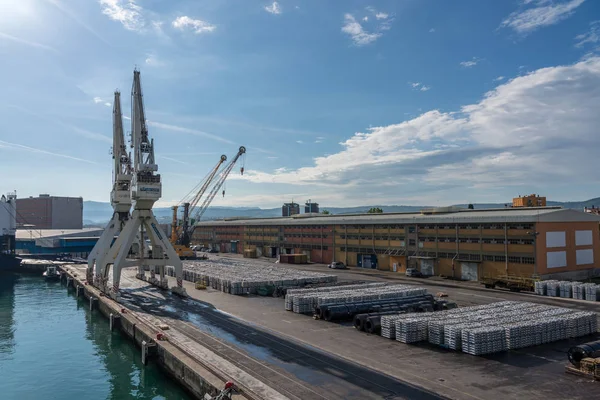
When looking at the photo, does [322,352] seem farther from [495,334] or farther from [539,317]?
[539,317]

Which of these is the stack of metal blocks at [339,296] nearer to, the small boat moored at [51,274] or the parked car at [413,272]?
the parked car at [413,272]

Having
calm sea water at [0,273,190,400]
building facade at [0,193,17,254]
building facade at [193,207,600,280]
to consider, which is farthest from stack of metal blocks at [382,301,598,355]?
building facade at [0,193,17,254]

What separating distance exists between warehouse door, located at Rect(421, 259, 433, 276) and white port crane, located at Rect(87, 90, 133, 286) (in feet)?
133

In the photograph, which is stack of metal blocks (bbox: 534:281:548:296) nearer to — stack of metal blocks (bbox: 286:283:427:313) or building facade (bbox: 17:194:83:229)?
stack of metal blocks (bbox: 286:283:427:313)

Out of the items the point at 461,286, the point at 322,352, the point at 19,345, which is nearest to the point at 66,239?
the point at 19,345

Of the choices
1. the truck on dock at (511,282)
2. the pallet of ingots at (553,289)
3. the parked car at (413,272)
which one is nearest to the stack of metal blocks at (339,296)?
the truck on dock at (511,282)

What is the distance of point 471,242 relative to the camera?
55.7 m

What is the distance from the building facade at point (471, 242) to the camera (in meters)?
50.4

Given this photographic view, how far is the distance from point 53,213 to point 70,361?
6033 inches

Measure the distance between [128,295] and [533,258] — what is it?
45312 millimetres

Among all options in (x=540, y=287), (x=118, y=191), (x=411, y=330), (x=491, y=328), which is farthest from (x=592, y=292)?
(x=118, y=191)

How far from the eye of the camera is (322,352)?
2512 centimetres

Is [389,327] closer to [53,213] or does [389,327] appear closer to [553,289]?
[553,289]

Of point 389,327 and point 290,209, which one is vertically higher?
point 290,209
